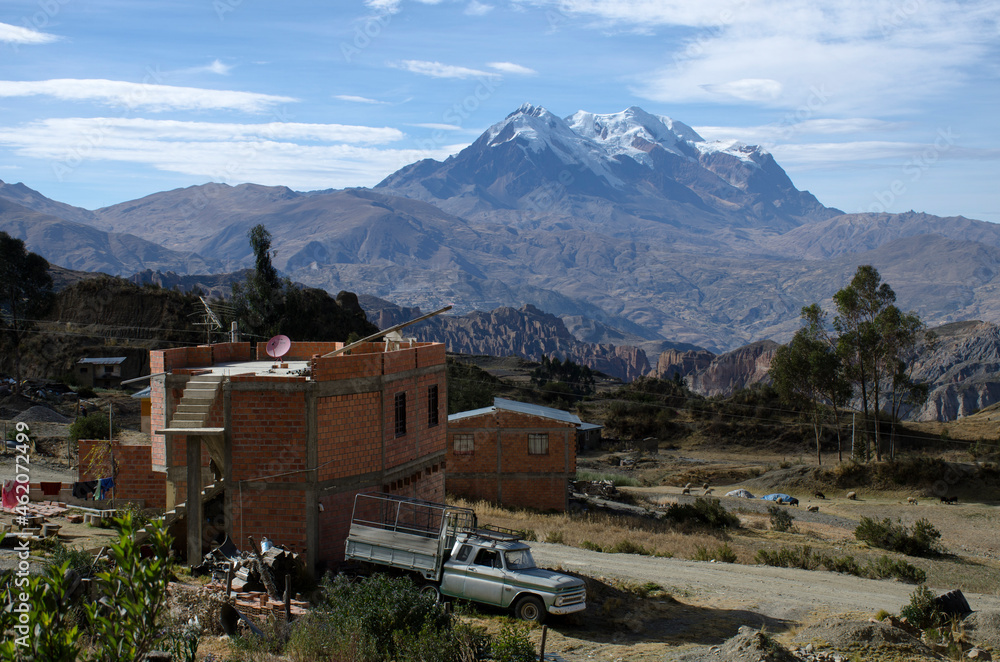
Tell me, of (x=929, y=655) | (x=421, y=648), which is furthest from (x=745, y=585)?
(x=421, y=648)

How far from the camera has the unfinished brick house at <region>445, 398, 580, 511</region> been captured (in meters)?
36.5

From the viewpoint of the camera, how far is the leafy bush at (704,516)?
3316 cm

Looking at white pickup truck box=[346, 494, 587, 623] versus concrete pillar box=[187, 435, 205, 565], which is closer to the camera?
white pickup truck box=[346, 494, 587, 623]

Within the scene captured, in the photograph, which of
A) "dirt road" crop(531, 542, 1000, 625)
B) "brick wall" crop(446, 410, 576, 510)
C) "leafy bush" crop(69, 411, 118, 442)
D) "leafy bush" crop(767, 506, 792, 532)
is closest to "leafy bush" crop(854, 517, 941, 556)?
"leafy bush" crop(767, 506, 792, 532)

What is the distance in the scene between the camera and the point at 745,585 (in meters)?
21.0

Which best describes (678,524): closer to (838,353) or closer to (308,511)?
(308,511)

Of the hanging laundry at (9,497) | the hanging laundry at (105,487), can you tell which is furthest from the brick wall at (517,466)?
the hanging laundry at (9,497)

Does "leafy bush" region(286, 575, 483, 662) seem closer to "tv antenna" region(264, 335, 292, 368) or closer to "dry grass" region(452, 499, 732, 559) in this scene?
"tv antenna" region(264, 335, 292, 368)

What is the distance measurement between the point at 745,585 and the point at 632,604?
475 cm

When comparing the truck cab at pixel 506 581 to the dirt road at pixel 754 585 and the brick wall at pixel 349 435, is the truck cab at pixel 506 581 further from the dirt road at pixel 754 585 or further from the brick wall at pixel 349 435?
the dirt road at pixel 754 585

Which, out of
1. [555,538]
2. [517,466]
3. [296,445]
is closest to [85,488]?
[296,445]

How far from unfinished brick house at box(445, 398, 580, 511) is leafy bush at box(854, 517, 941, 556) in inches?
501

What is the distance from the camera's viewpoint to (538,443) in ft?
120

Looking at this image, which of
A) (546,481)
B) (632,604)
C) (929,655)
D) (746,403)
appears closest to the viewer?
(929,655)
